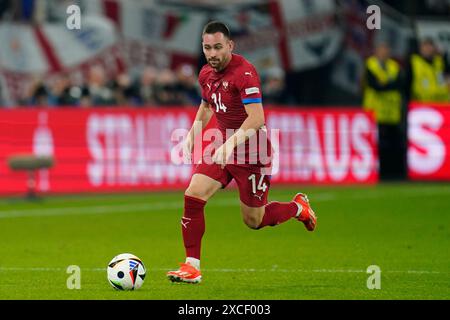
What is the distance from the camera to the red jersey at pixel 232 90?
10.7 metres

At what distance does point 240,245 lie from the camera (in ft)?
46.8

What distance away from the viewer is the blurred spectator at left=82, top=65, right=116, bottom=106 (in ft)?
69.1

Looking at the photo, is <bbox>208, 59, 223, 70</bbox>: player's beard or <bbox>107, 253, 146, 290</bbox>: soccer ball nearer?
<bbox>107, 253, 146, 290</bbox>: soccer ball

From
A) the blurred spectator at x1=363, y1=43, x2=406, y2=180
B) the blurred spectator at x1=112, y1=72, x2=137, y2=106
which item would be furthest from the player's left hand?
the blurred spectator at x1=363, y1=43, x2=406, y2=180

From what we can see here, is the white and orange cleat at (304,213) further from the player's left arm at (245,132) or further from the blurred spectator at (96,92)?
the blurred spectator at (96,92)

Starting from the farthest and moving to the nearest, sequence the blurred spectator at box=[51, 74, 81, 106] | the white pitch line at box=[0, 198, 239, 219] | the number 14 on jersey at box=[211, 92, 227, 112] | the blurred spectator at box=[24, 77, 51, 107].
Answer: the blurred spectator at box=[51, 74, 81, 106] < the blurred spectator at box=[24, 77, 51, 107] < the white pitch line at box=[0, 198, 239, 219] < the number 14 on jersey at box=[211, 92, 227, 112]

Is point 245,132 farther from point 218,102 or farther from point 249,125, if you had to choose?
point 218,102

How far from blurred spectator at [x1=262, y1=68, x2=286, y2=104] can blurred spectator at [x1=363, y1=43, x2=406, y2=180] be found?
1525 mm

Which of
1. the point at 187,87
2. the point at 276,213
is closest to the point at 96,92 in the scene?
the point at 187,87

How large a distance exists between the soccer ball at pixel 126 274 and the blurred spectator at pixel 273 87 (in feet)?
41.5

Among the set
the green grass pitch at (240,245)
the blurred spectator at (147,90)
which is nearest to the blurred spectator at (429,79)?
the green grass pitch at (240,245)

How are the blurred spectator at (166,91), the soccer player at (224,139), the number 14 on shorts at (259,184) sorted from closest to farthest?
the soccer player at (224,139) → the number 14 on shorts at (259,184) → the blurred spectator at (166,91)

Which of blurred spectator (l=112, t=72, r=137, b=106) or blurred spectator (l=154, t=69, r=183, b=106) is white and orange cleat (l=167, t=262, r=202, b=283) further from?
blurred spectator (l=154, t=69, r=183, b=106)
